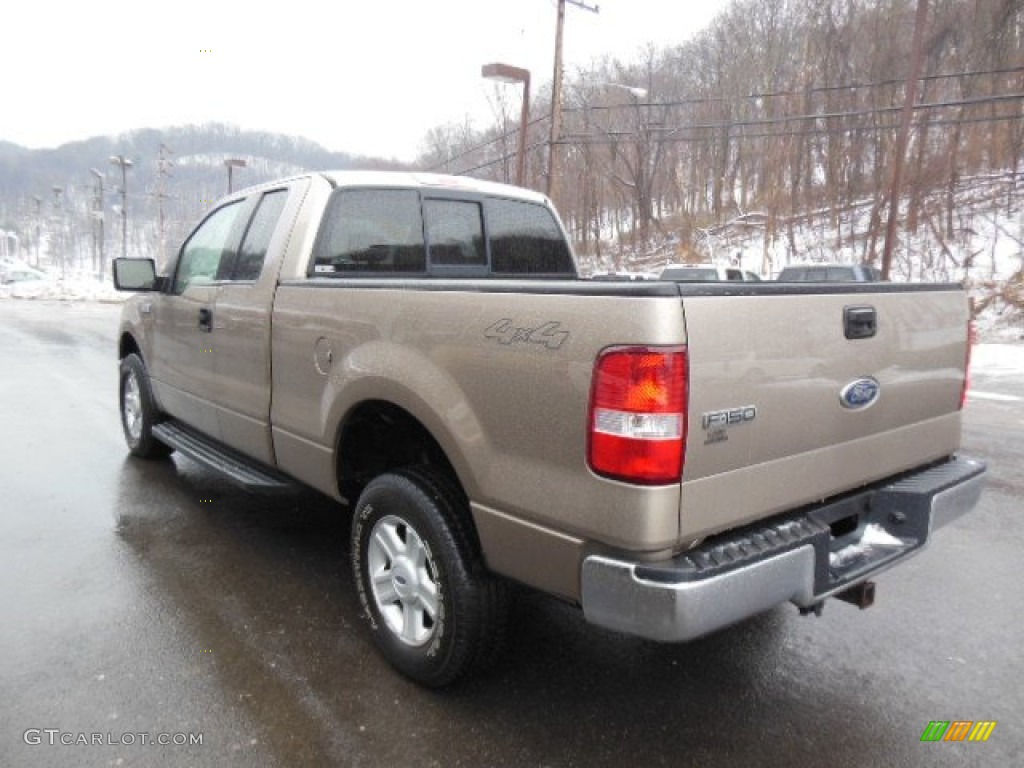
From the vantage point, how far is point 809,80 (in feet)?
102

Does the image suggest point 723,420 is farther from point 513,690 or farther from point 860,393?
point 513,690

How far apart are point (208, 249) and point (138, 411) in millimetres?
1767

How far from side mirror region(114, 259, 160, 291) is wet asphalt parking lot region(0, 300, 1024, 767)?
1477 millimetres

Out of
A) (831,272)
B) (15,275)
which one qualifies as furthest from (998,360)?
(15,275)

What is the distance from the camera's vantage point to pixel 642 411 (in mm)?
1991

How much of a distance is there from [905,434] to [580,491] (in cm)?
149

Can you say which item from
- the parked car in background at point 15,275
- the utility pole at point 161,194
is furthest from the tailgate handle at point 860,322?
the parked car in background at point 15,275

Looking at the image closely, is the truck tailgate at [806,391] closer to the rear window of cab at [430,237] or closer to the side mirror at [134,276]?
the rear window of cab at [430,237]

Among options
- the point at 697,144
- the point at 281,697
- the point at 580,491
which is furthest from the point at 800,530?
the point at 697,144

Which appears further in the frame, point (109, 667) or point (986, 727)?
point (109, 667)

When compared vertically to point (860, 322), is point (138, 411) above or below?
below

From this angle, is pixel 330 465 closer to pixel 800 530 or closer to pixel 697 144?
pixel 800 530

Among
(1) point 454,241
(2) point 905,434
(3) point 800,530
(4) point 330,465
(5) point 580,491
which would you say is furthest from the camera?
(1) point 454,241

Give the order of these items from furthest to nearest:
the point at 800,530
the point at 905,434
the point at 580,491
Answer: the point at 905,434, the point at 800,530, the point at 580,491
